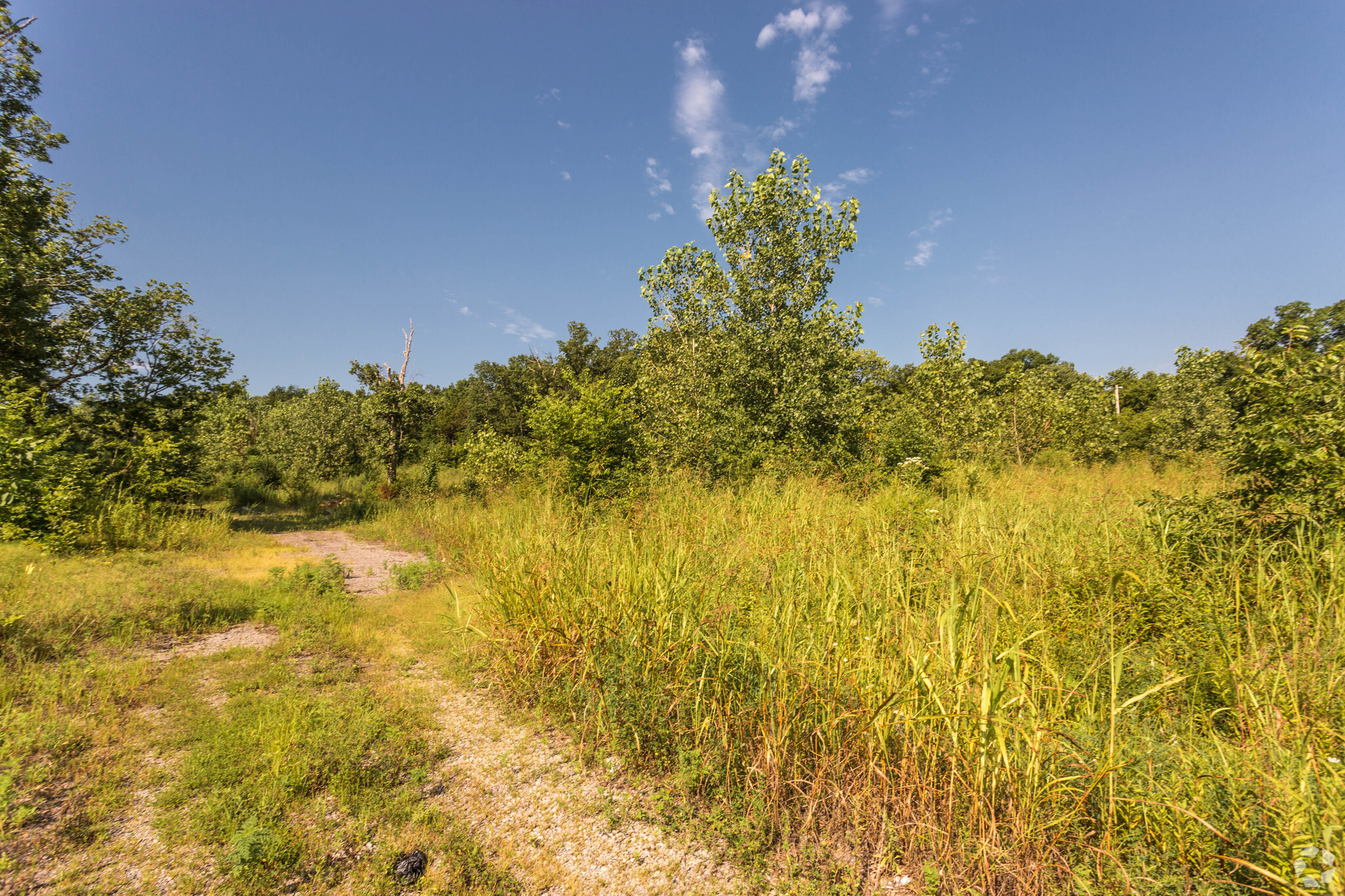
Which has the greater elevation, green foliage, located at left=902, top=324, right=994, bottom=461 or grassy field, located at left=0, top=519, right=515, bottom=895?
green foliage, located at left=902, top=324, right=994, bottom=461

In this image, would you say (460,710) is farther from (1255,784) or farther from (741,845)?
(1255,784)

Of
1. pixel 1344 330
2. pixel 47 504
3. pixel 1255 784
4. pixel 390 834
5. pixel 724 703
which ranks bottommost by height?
pixel 390 834

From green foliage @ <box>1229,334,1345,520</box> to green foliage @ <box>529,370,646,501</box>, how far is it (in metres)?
7.21

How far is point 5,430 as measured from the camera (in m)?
5.82

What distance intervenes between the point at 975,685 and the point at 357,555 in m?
12.3

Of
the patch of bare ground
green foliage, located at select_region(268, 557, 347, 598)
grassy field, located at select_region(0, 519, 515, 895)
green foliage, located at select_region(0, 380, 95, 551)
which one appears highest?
green foliage, located at select_region(0, 380, 95, 551)

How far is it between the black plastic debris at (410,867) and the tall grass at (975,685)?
4.03 feet

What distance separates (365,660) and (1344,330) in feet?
35.3

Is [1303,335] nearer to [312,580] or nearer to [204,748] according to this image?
[204,748]

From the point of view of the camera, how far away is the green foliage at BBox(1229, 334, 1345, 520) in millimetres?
3625

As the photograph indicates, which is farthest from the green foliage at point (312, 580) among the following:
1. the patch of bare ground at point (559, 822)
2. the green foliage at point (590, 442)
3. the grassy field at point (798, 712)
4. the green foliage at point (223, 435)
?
the green foliage at point (223, 435)

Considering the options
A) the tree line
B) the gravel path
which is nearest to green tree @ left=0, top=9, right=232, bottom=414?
the tree line

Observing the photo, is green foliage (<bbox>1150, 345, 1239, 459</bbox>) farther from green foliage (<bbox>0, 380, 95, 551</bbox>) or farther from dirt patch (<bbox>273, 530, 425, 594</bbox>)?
green foliage (<bbox>0, 380, 95, 551</bbox>)

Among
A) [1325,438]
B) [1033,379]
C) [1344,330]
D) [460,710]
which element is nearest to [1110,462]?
[1033,379]
